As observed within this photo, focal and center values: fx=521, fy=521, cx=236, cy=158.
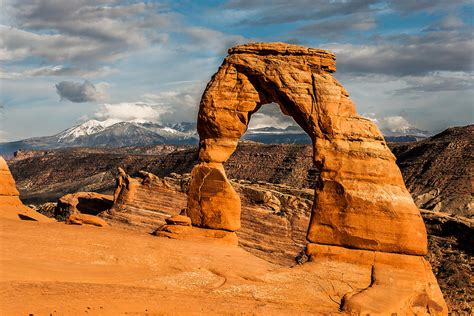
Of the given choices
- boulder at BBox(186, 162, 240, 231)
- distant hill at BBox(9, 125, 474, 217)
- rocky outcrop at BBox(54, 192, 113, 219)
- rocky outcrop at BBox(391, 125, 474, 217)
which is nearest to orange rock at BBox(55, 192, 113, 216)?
rocky outcrop at BBox(54, 192, 113, 219)

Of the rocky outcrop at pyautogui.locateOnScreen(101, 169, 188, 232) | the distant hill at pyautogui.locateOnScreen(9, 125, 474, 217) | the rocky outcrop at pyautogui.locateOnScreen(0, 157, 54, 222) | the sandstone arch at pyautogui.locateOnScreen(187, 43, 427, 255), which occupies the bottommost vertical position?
the distant hill at pyautogui.locateOnScreen(9, 125, 474, 217)

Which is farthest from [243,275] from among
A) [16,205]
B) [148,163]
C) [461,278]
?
[148,163]

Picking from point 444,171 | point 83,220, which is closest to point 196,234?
point 83,220

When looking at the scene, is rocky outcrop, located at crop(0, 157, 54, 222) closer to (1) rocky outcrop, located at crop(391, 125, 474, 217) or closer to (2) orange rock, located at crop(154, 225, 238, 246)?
(2) orange rock, located at crop(154, 225, 238, 246)

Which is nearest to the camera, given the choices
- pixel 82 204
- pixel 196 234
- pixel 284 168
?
pixel 196 234

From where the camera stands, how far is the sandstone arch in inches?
708

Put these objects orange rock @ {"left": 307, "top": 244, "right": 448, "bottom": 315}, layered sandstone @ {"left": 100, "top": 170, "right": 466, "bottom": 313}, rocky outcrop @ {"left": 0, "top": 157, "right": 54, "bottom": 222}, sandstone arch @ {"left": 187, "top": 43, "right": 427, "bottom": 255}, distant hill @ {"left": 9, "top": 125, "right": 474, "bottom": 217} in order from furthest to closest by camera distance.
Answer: distant hill @ {"left": 9, "top": 125, "right": 474, "bottom": 217} → layered sandstone @ {"left": 100, "top": 170, "right": 466, "bottom": 313} → rocky outcrop @ {"left": 0, "top": 157, "right": 54, "bottom": 222} → sandstone arch @ {"left": 187, "top": 43, "right": 427, "bottom": 255} → orange rock @ {"left": 307, "top": 244, "right": 448, "bottom": 315}

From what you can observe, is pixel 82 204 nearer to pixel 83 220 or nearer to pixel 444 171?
pixel 83 220

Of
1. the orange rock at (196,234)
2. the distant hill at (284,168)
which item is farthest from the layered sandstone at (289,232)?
the distant hill at (284,168)

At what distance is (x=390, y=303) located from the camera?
48.1 feet

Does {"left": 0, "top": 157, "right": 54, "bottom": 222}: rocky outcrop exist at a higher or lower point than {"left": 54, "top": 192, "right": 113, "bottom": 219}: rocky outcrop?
higher

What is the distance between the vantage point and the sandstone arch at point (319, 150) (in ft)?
59.0

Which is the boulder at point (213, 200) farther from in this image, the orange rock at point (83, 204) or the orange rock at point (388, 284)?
the orange rock at point (83, 204)

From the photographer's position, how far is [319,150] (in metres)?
19.3
